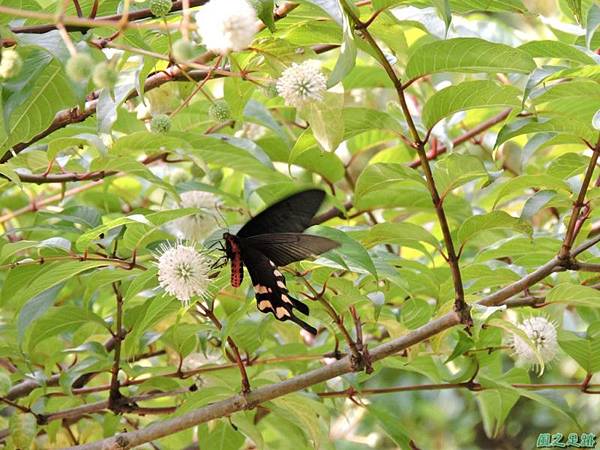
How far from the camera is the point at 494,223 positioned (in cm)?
141

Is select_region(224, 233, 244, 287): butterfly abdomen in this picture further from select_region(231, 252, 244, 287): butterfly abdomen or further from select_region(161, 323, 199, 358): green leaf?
select_region(161, 323, 199, 358): green leaf

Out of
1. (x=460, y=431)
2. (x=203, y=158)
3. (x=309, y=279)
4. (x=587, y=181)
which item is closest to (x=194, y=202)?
(x=203, y=158)

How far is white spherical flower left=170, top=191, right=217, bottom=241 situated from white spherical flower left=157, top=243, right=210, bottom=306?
0.27 meters

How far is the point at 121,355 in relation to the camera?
1.71 metres

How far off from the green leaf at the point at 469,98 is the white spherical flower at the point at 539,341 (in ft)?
1.48

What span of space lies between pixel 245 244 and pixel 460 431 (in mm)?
2479

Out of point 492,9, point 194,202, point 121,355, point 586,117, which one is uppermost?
point 492,9

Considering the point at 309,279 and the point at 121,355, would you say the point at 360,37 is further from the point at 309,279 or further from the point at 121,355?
the point at 121,355

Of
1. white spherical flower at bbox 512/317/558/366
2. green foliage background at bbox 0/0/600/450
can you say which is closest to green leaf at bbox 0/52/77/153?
green foliage background at bbox 0/0/600/450

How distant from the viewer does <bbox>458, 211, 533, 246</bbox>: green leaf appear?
1.39 metres

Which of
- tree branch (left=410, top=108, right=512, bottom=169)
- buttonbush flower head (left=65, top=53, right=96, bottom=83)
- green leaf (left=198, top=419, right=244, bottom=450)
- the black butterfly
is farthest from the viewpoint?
tree branch (left=410, top=108, right=512, bottom=169)

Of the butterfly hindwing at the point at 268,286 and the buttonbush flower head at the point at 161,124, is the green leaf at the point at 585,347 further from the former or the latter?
the buttonbush flower head at the point at 161,124

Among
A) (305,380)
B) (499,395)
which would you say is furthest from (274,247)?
(499,395)

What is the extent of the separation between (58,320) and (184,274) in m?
0.41
